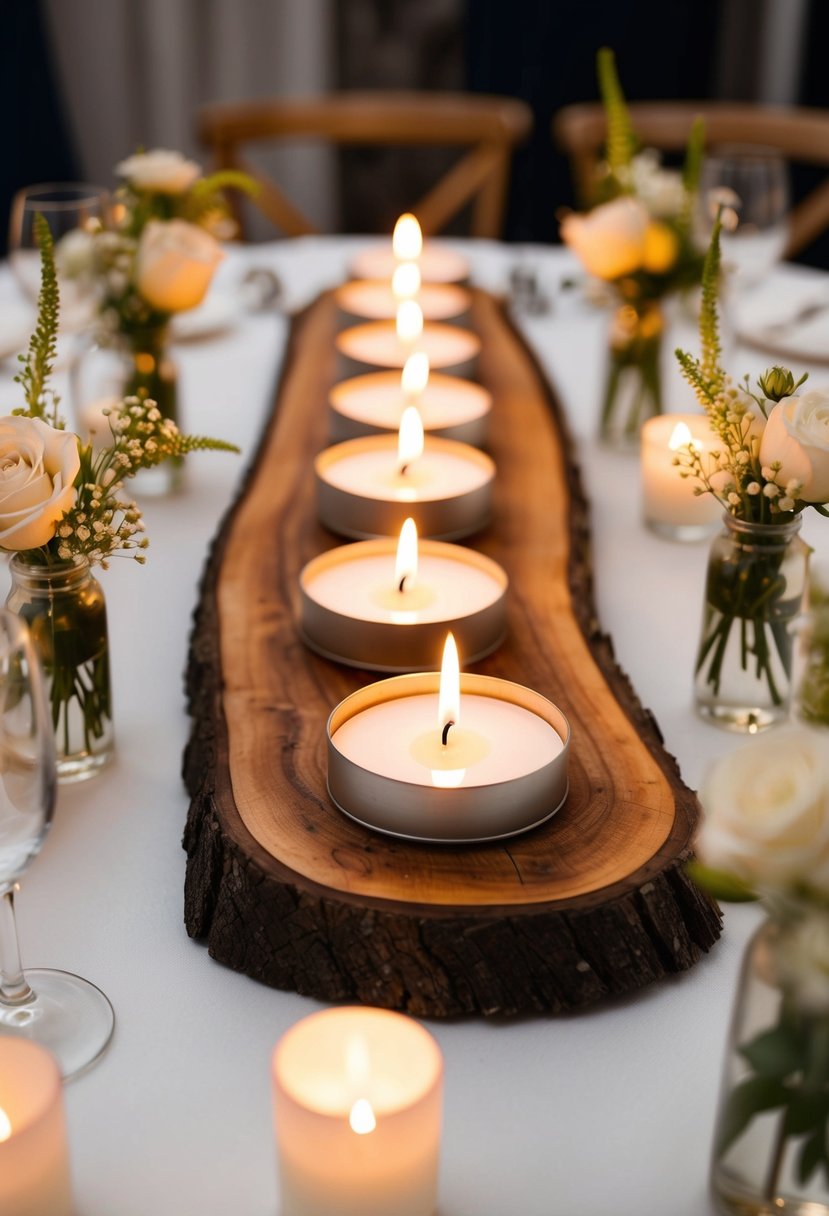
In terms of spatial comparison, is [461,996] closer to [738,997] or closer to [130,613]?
[738,997]

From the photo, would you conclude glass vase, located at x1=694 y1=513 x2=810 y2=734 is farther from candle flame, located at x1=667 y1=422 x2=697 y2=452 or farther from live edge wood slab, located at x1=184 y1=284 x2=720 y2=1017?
candle flame, located at x1=667 y1=422 x2=697 y2=452

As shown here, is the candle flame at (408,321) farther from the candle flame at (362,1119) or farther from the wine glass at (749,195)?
the candle flame at (362,1119)

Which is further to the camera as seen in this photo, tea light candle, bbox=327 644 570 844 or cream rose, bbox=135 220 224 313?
cream rose, bbox=135 220 224 313

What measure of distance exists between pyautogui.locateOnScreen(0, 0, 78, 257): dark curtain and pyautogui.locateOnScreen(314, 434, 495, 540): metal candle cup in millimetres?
2451

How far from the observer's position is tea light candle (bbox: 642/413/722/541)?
1483mm

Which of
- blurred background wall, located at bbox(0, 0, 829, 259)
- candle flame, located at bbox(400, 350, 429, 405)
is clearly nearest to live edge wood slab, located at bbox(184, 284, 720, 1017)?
candle flame, located at bbox(400, 350, 429, 405)

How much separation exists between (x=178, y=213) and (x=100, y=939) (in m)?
1.01

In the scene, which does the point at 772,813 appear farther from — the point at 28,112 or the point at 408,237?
the point at 28,112

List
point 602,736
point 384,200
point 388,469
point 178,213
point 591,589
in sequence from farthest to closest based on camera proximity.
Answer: point 384,200 → point 178,213 → point 388,469 → point 591,589 → point 602,736

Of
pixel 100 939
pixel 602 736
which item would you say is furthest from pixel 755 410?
pixel 100 939

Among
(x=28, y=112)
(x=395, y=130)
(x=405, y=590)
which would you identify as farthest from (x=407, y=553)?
(x=28, y=112)

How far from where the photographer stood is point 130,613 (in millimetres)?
1376

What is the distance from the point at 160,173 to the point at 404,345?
36 centimetres

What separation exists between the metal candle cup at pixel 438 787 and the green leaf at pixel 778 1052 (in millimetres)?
268
